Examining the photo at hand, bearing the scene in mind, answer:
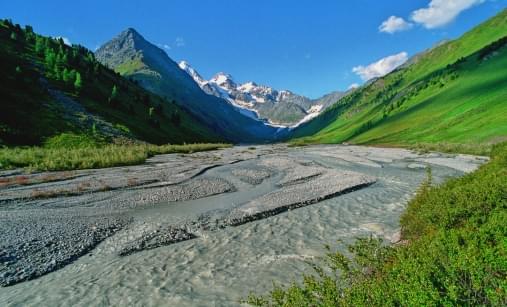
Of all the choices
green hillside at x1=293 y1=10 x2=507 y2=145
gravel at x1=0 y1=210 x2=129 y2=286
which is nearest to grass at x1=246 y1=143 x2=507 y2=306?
gravel at x1=0 y1=210 x2=129 y2=286

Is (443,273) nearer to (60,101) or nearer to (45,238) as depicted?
(45,238)

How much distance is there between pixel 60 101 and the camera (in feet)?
380

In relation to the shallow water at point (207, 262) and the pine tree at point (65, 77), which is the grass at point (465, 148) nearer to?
the shallow water at point (207, 262)

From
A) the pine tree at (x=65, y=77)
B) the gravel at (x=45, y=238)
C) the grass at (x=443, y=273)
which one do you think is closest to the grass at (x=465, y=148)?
the grass at (x=443, y=273)

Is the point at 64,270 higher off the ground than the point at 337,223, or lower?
higher

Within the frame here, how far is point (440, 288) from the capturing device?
680cm

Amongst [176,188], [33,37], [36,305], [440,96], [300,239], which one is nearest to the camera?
[36,305]

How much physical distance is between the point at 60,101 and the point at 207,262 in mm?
124074

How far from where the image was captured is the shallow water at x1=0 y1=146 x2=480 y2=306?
1284cm

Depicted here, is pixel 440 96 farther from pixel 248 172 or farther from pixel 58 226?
pixel 58 226

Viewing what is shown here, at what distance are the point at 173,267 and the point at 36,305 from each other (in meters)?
5.55

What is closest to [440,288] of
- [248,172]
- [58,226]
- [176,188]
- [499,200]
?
[499,200]

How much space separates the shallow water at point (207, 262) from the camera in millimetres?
12844

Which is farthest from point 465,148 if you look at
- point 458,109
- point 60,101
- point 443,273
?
point 60,101
